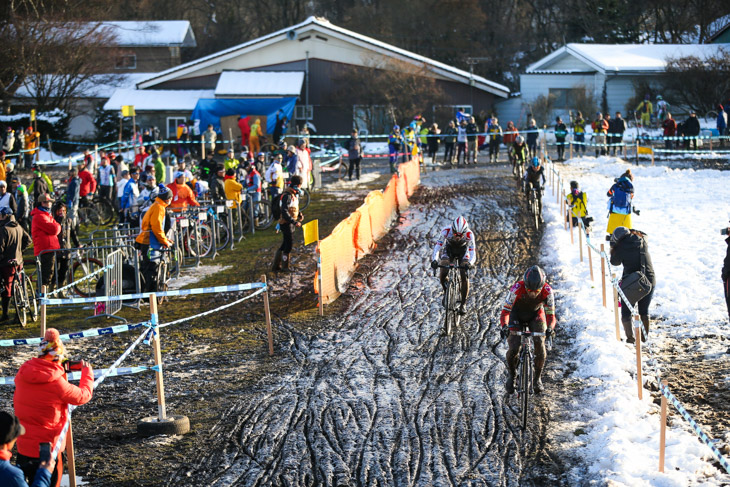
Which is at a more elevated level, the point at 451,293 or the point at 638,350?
the point at 451,293

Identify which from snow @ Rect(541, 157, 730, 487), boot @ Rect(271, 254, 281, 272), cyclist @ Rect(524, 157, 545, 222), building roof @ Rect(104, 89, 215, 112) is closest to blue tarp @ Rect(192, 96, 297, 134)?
building roof @ Rect(104, 89, 215, 112)

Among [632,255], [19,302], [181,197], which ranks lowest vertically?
[19,302]

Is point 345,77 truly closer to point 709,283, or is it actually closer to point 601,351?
point 709,283

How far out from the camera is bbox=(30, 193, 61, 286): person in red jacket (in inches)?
571

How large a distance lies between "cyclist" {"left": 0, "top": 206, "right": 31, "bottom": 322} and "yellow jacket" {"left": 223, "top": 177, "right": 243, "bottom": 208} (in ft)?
22.4

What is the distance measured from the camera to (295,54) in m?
46.2

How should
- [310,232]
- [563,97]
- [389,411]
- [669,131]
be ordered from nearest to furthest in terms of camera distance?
[389,411], [310,232], [669,131], [563,97]

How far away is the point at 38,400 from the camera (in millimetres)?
6992

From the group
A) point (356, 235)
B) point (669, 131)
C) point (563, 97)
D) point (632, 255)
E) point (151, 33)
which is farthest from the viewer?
point (151, 33)

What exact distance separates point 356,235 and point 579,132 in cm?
2016

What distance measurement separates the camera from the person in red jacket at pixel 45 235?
1450cm

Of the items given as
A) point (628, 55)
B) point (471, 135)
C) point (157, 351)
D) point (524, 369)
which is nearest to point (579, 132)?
point (471, 135)

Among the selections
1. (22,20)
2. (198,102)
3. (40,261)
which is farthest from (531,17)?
(40,261)

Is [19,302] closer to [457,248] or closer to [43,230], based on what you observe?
[43,230]
